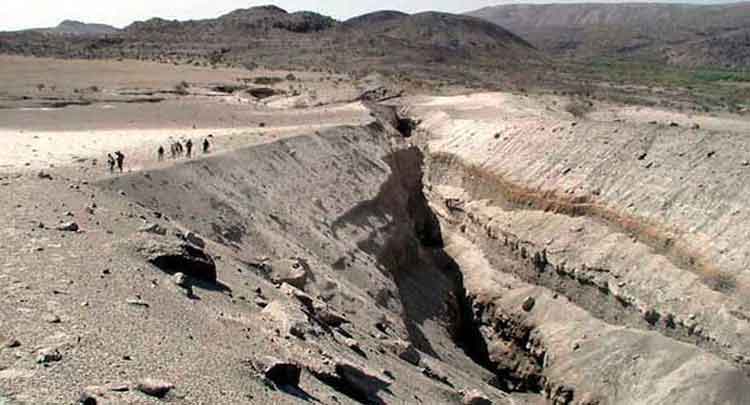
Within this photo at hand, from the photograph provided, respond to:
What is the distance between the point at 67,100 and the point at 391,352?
29.5 meters

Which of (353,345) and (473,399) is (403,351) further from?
(353,345)

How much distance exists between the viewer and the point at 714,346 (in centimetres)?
2045

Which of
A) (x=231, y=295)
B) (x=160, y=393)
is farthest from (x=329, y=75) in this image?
(x=160, y=393)

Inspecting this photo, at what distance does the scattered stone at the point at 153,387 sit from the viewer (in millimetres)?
8477

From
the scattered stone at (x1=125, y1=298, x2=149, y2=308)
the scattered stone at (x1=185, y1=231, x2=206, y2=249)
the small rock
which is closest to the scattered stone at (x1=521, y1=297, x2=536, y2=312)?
the scattered stone at (x1=185, y1=231, x2=206, y2=249)

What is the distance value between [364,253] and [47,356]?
15744 mm

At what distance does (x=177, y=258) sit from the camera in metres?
13.0

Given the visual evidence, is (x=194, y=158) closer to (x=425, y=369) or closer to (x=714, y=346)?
(x=425, y=369)

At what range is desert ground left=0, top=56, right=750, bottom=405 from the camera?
10.3m

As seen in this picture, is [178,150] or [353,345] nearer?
[353,345]

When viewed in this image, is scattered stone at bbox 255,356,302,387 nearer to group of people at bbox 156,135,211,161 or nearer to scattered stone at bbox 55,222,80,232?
scattered stone at bbox 55,222,80,232

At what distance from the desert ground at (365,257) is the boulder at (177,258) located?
1.9 inches

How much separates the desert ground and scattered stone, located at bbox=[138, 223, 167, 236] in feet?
0.22

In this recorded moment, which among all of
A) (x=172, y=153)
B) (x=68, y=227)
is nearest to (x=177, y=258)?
(x=68, y=227)
